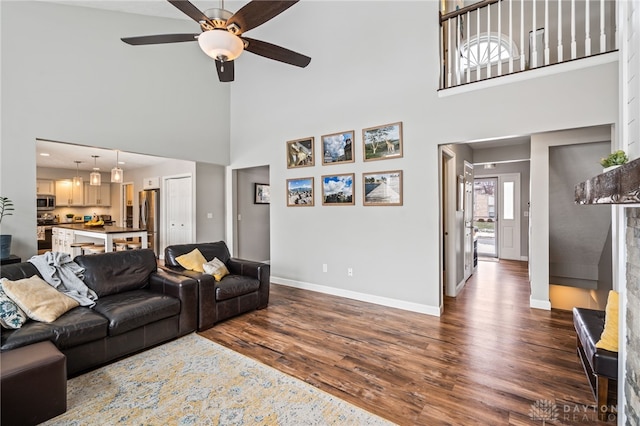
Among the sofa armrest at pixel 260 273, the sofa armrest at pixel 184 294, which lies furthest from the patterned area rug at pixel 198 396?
the sofa armrest at pixel 260 273

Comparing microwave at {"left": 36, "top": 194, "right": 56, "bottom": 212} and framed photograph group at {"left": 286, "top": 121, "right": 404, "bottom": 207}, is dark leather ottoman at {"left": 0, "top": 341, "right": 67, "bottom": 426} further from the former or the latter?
microwave at {"left": 36, "top": 194, "right": 56, "bottom": 212}

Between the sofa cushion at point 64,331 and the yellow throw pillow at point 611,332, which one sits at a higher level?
the yellow throw pillow at point 611,332

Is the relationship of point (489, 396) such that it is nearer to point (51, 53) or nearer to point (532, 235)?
point (532, 235)

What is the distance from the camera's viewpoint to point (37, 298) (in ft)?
7.62

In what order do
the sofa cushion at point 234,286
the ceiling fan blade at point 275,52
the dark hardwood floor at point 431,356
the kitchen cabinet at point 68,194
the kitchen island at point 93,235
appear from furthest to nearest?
the kitchen cabinet at point 68,194 < the kitchen island at point 93,235 < the sofa cushion at point 234,286 < the ceiling fan blade at point 275,52 < the dark hardwood floor at point 431,356

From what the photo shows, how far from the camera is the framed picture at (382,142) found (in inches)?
149

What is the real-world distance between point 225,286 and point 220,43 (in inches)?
95.4

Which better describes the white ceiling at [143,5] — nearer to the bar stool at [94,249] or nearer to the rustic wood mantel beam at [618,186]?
the bar stool at [94,249]

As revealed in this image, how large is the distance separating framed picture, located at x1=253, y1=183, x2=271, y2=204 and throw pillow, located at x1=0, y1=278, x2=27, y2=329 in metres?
4.40

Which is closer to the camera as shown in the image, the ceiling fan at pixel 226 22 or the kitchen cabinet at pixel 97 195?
the ceiling fan at pixel 226 22

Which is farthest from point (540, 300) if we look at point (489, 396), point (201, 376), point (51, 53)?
point (51, 53)

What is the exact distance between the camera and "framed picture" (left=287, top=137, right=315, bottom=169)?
461 cm

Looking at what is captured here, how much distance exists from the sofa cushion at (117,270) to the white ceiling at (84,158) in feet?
8.84

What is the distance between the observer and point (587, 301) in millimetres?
4477
